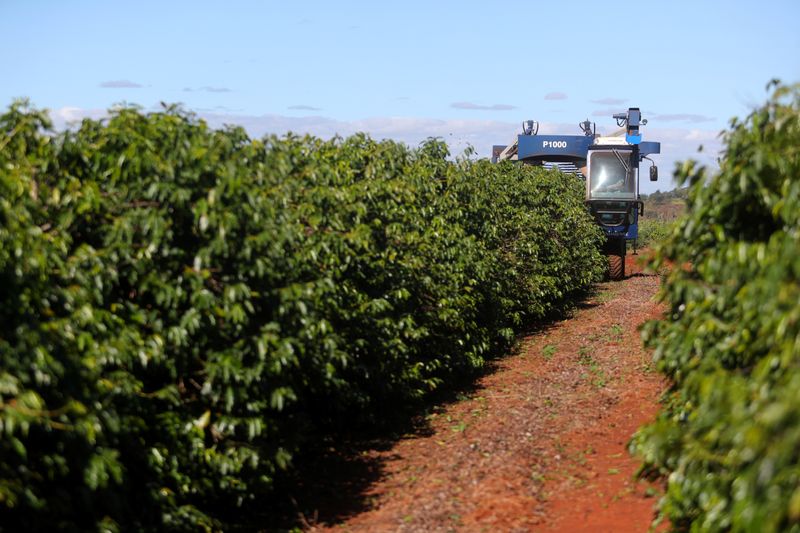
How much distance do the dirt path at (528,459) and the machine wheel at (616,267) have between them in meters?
12.8

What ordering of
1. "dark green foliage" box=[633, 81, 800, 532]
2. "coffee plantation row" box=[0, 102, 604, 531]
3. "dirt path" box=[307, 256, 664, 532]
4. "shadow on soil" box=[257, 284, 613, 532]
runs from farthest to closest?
1. "shadow on soil" box=[257, 284, 613, 532]
2. "dirt path" box=[307, 256, 664, 532]
3. "coffee plantation row" box=[0, 102, 604, 531]
4. "dark green foliage" box=[633, 81, 800, 532]

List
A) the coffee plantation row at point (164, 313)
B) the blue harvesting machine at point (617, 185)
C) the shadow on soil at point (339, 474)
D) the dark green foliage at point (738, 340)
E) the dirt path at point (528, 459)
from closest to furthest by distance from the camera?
the dark green foliage at point (738, 340) → the coffee plantation row at point (164, 313) → the dirt path at point (528, 459) → the shadow on soil at point (339, 474) → the blue harvesting machine at point (617, 185)

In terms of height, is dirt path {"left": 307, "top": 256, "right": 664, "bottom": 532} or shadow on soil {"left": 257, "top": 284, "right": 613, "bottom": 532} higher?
dirt path {"left": 307, "top": 256, "right": 664, "bottom": 532}

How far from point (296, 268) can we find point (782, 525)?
14.1ft

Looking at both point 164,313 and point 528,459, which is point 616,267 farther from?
point 164,313

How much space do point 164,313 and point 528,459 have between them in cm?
427

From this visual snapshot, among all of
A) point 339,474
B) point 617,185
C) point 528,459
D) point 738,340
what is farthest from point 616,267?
point 738,340

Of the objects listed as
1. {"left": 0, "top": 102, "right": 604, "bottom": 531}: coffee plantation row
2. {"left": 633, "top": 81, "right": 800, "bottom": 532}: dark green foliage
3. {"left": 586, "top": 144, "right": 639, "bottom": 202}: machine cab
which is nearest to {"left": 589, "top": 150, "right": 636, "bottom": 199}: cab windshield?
{"left": 586, "top": 144, "right": 639, "bottom": 202}: machine cab

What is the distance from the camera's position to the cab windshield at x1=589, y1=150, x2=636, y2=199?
83.6ft

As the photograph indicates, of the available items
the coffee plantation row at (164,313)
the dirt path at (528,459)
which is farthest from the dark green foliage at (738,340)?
the coffee plantation row at (164,313)

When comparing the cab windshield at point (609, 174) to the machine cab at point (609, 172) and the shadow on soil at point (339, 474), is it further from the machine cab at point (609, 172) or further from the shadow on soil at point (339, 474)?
the shadow on soil at point (339, 474)

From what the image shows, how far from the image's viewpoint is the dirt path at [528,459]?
24.2 ft

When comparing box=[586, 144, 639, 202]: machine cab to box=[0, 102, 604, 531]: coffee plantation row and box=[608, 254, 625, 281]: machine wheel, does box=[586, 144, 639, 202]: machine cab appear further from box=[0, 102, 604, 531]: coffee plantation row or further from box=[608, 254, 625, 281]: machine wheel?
box=[0, 102, 604, 531]: coffee plantation row

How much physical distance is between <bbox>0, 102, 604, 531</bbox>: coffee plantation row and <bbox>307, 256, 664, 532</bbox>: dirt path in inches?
37.3
